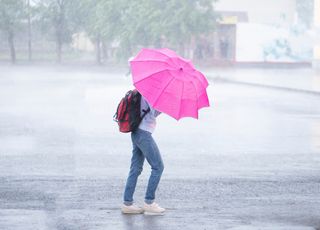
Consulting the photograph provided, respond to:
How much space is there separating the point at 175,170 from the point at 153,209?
9.96 feet

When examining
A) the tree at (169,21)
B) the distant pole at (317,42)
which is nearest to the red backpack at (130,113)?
the distant pole at (317,42)

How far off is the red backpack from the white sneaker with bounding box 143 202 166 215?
877mm

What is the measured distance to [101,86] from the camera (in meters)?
33.6

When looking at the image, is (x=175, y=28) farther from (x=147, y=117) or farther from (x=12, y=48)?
(x=147, y=117)

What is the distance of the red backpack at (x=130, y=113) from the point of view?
318 inches

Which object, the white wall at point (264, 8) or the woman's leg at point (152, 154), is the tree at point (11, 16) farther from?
the woman's leg at point (152, 154)

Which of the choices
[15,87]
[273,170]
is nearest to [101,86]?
[15,87]

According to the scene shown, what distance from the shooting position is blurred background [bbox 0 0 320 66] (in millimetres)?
56219

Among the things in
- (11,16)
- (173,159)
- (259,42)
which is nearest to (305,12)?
(259,42)

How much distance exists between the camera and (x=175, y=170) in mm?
11453

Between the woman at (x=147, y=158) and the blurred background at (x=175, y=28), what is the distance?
1840 inches

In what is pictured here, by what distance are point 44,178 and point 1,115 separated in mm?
9915

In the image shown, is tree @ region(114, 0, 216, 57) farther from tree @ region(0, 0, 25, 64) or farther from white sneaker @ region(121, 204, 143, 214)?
white sneaker @ region(121, 204, 143, 214)

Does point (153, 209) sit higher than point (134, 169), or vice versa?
point (134, 169)
